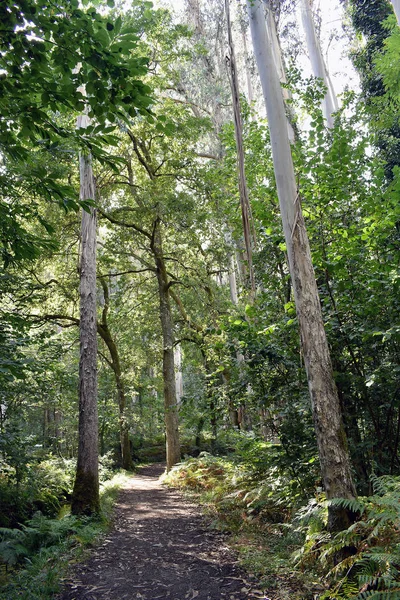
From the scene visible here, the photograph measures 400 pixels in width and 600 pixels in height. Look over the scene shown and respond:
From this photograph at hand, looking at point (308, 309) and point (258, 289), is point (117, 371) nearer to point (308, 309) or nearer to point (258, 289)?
point (258, 289)

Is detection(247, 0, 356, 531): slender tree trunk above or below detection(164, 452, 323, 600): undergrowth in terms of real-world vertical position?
above

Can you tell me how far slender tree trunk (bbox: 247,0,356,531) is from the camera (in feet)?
12.8

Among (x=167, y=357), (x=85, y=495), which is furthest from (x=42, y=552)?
(x=167, y=357)

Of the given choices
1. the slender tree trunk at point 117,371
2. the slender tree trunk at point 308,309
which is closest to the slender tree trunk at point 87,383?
the slender tree trunk at point 308,309

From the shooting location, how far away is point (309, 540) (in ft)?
13.7

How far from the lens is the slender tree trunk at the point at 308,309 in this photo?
3916mm

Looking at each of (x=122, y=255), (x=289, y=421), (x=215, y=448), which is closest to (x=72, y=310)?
(x=122, y=255)

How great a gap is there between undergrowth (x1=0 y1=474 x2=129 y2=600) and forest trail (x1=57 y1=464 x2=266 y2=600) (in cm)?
19

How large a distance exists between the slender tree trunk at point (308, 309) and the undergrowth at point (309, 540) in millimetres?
283

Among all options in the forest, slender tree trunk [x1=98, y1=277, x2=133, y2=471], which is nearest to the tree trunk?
the forest

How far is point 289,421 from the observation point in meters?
5.47

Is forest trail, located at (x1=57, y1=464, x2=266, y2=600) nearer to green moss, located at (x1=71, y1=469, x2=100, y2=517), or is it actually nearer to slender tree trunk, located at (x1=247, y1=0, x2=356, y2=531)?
green moss, located at (x1=71, y1=469, x2=100, y2=517)

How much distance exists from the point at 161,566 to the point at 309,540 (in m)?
2.00

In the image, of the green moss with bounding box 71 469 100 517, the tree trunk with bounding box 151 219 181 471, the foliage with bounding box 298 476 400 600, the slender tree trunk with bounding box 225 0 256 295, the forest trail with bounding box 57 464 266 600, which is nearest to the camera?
the foliage with bounding box 298 476 400 600
